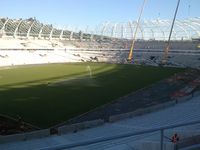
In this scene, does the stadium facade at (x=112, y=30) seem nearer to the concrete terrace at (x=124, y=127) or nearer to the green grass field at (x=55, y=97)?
the green grass field at (x=55, y=97)

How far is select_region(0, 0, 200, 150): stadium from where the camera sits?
543 inches

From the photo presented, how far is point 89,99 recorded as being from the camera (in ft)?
113

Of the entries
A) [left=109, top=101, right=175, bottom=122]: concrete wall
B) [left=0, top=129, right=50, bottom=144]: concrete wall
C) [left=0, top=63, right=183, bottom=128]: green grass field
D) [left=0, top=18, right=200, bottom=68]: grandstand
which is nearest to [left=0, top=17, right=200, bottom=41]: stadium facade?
[left=0, top=18, right=200, bottom=68]: grandstand

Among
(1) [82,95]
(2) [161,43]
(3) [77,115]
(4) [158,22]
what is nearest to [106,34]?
(4) [158,22]

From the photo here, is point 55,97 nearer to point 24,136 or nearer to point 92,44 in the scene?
point 24,136

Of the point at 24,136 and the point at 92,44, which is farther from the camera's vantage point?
the point at 92,44

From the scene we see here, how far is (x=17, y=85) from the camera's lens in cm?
4297

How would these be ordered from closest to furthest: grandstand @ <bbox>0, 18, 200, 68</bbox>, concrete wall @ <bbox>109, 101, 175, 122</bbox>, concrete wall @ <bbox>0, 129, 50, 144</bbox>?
concrete wall @ <bbox>0, 129, 50, 144</bbox> < concrete wall @ <bbox>109, 101, 175, 122</bbox> < grandstand @ <bbox>0, 18, 200, 68</bbox>

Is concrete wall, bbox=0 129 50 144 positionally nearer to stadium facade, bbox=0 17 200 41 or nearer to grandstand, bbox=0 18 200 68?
grandstand, bbox=0 18 200 68

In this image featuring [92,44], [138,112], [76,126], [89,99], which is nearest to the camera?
[76,126]

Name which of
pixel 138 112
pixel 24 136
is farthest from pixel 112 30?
pixel 24 136

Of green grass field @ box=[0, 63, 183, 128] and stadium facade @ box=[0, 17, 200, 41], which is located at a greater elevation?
stadium facade @ box=[0, 17, 200, 41]

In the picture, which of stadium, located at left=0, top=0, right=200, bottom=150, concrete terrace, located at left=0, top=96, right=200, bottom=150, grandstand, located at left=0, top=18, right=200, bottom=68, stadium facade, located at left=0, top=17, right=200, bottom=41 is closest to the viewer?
stadium, located at left=0, top=0, right=200, bottom=150

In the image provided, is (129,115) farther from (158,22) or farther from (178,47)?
(158,22)
